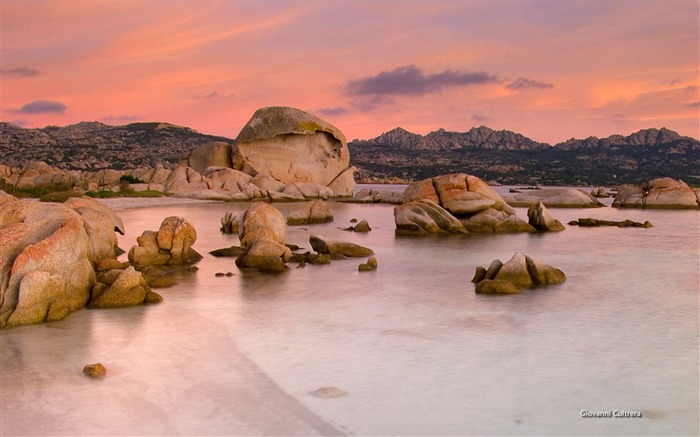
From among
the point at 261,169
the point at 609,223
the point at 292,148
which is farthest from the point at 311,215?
the point at 292,148

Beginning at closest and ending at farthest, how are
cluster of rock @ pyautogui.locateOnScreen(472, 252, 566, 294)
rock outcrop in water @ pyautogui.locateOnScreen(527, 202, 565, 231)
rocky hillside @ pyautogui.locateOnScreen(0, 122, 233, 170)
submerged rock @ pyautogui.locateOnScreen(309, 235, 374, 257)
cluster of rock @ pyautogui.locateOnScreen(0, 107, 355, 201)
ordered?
cluster of rock @ pyautogui.locateOnScreen(472, 252, 566, 294) < submerged rock @ pyautogui.locateOnScreen(309, 235, 374, 257) < rock outcrop in water @ pyautogui.locateOnScreen(527, 202, 565, 231) < cluster of rock @ pyautogui.locateOnScreen(0, 107, 355, 201) < rocky hillside @ pyautogui.locateOnScreen(0, 122, 233, 170)

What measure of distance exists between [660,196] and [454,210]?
31.9 metres

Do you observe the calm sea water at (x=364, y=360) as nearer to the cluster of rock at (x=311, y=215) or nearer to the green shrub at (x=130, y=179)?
the cluster of rock at (x=311, y=215)

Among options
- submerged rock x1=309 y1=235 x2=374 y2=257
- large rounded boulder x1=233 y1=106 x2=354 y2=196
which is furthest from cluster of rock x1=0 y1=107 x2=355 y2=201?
submerged rock x1=309 y1=235 x2=374 y2=257

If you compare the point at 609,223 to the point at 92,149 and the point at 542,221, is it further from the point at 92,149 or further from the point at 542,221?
the point at 92,149

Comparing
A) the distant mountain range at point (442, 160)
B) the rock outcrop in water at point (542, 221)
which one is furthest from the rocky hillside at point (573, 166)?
the rock outcrop in water at point (542, 221)

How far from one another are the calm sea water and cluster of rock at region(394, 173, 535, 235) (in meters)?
13.7

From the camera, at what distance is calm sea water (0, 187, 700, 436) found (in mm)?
8523

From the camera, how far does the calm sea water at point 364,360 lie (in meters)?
8.52

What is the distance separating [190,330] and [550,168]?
16785cm

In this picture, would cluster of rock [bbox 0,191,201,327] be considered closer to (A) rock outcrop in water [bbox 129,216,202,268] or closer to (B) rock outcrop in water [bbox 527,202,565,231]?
(A) rock outcrop in water [bbox 129,216,202,268]

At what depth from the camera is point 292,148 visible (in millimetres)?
78438

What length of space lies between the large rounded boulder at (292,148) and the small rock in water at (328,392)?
65.7 meters

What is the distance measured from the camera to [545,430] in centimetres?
820
